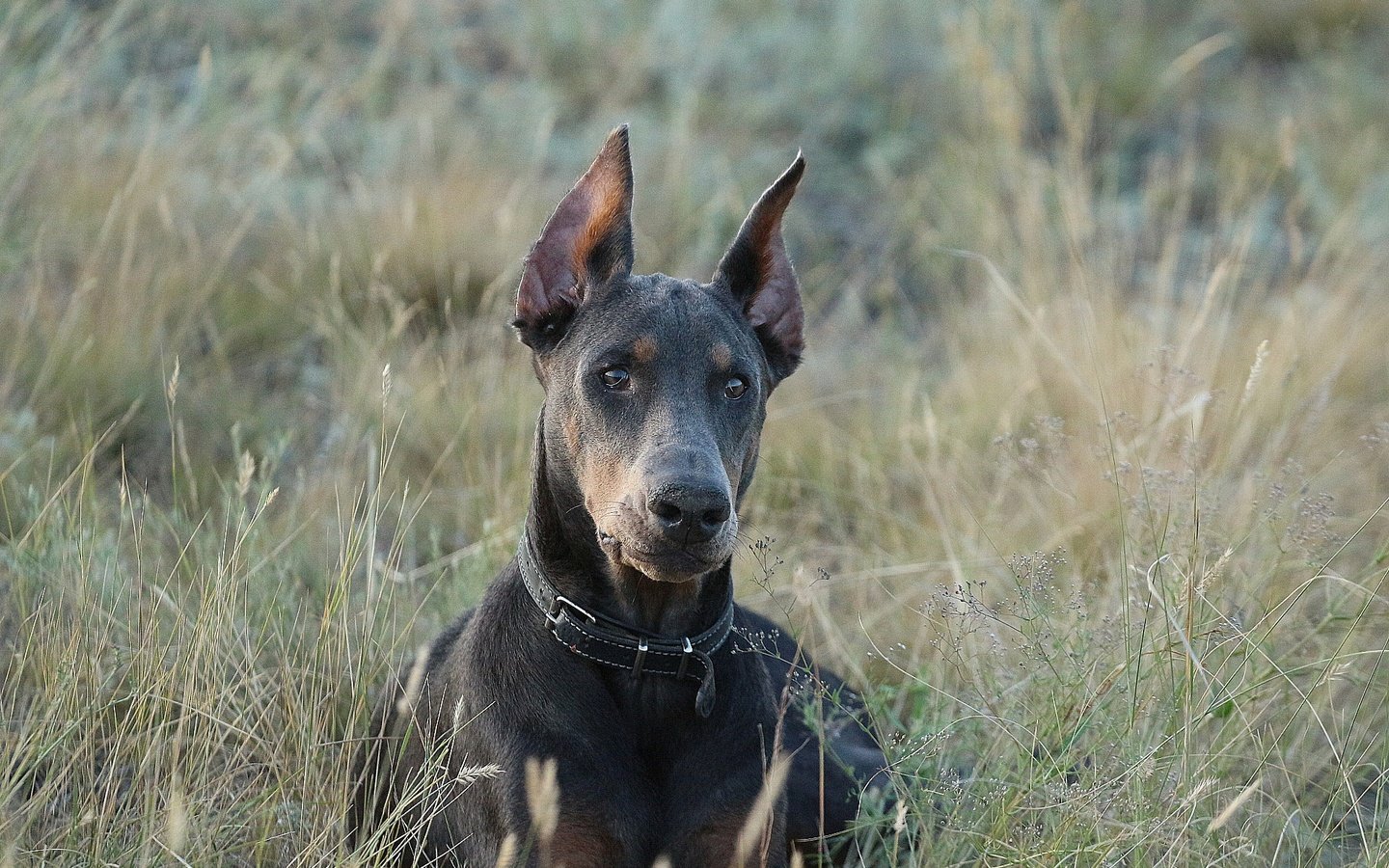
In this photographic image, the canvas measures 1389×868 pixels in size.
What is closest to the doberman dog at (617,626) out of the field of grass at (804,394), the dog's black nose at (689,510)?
the dog's black nose at (689,510)

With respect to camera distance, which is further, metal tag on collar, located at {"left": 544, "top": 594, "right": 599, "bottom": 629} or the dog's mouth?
metal tag on collar, located at {"left": 544, "top": 594, "right": 599, "bottom": 629}

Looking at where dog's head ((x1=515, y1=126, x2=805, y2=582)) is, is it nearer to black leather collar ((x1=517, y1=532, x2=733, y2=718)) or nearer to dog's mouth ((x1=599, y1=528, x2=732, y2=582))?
dog's mouth ((x1=599, y1=528, x2=732, y2=582))

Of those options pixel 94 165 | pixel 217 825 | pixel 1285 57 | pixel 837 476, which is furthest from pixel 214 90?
pixel 1285 57

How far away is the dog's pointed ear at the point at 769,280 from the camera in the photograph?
3.65 m

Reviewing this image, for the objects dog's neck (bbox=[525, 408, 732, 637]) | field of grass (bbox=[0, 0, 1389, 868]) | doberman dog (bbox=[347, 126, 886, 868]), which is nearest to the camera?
doberman dog (bbox=[347, 126, 886, 868])

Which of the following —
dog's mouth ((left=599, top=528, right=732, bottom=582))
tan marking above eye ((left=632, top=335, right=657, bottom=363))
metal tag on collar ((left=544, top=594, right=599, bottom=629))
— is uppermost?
tan marking above eye ((left=632, top=335, right=657, bottom=363))

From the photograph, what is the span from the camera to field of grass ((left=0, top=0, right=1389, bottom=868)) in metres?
3.26

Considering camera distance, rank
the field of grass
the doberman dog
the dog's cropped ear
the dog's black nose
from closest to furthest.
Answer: the dog's black nose, the doberman dog, the field of grass, the dog's cropped ear

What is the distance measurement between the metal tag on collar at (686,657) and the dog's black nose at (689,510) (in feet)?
1.36

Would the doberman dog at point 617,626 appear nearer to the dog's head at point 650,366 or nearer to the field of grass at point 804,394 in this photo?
the dog's head at point 650,366

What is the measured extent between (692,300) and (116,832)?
1.76m

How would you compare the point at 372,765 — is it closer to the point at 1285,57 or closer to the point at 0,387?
the point at 0,387

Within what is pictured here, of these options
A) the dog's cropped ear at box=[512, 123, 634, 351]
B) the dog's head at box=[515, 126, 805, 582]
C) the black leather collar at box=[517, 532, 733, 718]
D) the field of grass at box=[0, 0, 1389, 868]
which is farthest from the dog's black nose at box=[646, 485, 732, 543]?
the dog's cropped ear at box=[512, 123, 634, 351]

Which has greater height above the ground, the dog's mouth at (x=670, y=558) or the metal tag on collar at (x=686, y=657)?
the dog's mouth at (x=670, y=558)
